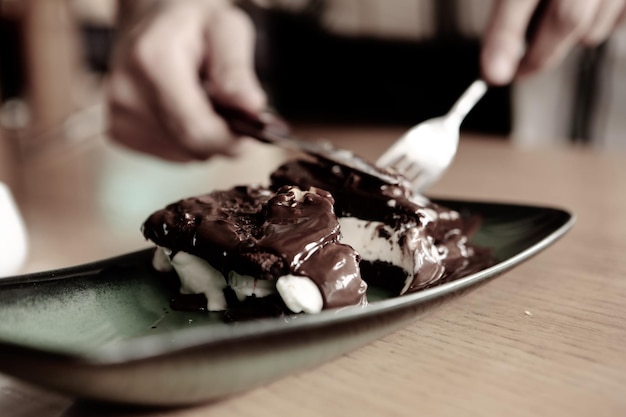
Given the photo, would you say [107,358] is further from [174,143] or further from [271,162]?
[271,162]

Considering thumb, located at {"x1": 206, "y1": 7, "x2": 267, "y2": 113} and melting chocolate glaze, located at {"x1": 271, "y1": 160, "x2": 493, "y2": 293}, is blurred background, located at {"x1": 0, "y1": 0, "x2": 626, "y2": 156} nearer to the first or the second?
thumb, located at {"x1": 206, "y1": 7, "x2": 267, "y2": 113}

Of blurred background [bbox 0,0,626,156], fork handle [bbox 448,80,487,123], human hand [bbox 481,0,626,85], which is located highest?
blurred background [bbox 0,0,626,156]

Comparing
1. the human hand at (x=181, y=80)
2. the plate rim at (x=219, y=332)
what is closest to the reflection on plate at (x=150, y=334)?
the plate rim at (x=219, y=332)

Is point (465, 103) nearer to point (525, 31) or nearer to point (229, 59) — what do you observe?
point (525, 31)

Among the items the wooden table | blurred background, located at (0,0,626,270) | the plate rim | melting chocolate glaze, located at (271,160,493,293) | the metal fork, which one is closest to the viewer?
the plate rim

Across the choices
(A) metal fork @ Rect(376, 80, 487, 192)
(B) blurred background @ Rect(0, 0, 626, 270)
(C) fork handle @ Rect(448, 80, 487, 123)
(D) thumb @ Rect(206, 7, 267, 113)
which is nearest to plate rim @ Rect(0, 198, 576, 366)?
(A) metal fork @ Rect(376, 80, 487, 192)

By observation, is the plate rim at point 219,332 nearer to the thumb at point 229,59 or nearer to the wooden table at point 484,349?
the wooden table at point 484,349

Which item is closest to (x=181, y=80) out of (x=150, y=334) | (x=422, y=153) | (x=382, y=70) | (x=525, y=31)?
(x=422, y=153)
